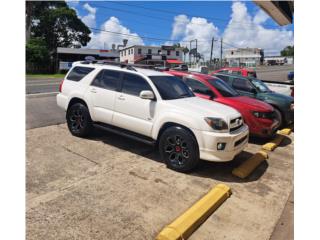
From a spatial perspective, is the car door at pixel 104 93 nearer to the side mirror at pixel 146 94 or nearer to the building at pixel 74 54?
the side mirror at pixel 146 94

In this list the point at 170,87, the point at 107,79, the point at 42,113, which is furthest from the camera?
the point at 42,113

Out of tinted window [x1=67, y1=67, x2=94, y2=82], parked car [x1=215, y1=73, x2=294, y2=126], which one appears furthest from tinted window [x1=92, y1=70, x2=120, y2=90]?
parked car [x1=215, y1=73, x2=294, y2=126]

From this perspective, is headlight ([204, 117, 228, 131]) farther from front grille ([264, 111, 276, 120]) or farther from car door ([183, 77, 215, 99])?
front grille ([264, 111, 276, 120])

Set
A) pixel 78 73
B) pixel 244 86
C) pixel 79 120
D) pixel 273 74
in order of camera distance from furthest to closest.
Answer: pixel 273 74
pixel 244 86
pixel 78 73
pixel 79 120

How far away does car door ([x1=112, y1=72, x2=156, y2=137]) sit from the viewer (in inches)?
205

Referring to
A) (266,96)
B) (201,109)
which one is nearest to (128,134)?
(201,109)

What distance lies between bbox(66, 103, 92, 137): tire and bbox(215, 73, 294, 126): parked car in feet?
16.5

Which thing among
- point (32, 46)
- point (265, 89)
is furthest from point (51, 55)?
point (265, 89)

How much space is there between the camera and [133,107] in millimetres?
5355

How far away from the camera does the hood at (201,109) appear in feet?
15.6

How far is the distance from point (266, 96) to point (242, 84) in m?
0.84

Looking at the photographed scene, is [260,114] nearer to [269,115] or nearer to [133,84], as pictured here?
[269,115]

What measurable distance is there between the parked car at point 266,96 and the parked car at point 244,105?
145 centimetres

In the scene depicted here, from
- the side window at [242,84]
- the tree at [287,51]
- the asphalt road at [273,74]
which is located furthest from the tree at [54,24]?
the tree at [287,51]
